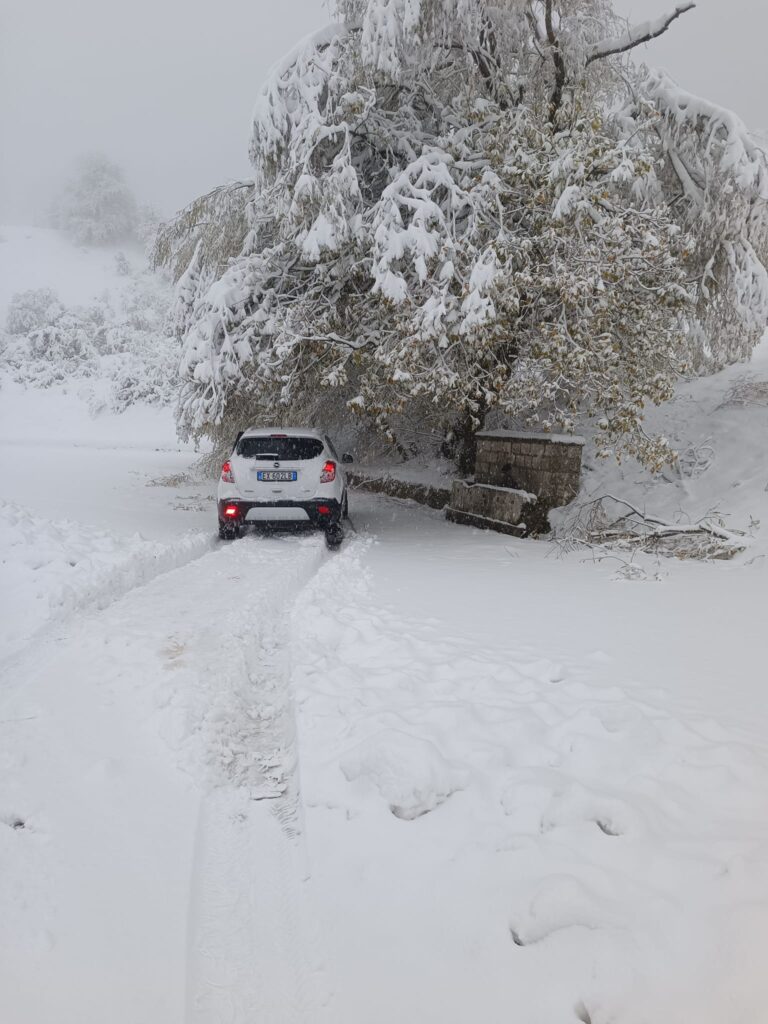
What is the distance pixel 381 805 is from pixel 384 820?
0.10m

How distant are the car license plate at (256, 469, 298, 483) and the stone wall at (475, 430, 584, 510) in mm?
4037

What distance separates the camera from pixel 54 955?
85.4 inches

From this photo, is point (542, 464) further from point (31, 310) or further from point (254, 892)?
point (31, 310)

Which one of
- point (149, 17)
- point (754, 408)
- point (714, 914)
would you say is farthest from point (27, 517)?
point (754, 408)

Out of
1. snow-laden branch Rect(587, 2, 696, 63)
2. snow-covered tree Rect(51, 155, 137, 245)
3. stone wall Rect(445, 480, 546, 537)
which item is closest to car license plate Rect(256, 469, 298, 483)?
stone wall Rect(445, 480, 546, 537)

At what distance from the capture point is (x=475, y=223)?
8.56 metres

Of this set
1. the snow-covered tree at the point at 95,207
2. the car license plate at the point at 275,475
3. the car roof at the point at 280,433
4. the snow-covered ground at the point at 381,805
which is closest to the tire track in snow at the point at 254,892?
the snow-covered ground at the point at 381,805

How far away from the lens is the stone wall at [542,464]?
10711 millimetres

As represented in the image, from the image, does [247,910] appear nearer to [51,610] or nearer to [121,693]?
[121,693]

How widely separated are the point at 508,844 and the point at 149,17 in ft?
29.3

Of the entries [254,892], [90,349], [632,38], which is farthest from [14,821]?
[90,349]

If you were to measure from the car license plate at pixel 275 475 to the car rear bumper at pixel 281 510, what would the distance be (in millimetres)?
333

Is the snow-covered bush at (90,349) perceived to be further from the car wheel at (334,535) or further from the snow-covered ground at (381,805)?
the snow-covered ground at (381,805)

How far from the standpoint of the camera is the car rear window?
9.30 meters
